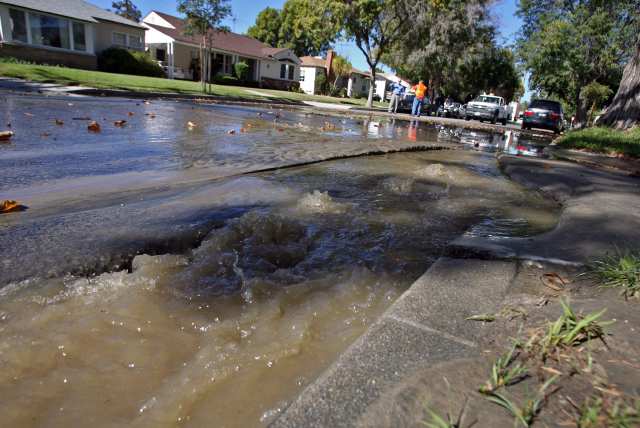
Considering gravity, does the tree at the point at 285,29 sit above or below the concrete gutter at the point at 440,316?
above

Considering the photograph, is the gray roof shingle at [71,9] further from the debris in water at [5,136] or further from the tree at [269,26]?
the tree at [269,26]

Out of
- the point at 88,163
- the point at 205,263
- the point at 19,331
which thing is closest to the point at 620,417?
the point at 205,263

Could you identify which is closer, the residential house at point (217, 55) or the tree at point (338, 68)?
the residential house at point (217, 55)

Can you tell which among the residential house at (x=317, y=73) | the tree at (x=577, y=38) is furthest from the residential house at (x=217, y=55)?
the tree at (x=577, y=38)

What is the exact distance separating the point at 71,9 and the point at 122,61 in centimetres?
502

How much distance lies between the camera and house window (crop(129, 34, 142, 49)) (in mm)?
Result: 35419

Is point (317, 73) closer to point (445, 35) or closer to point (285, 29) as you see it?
point (285, 29)

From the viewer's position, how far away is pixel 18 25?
92.3 feet

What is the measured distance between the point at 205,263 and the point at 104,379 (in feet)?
3.39

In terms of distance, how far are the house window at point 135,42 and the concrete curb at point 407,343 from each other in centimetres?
3983

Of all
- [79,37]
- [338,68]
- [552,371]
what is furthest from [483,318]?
[338,68]

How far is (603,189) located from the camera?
17.3 ft

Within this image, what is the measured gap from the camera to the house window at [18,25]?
91.3 feet

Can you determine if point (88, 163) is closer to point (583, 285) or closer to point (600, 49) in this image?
point (583, 285)
